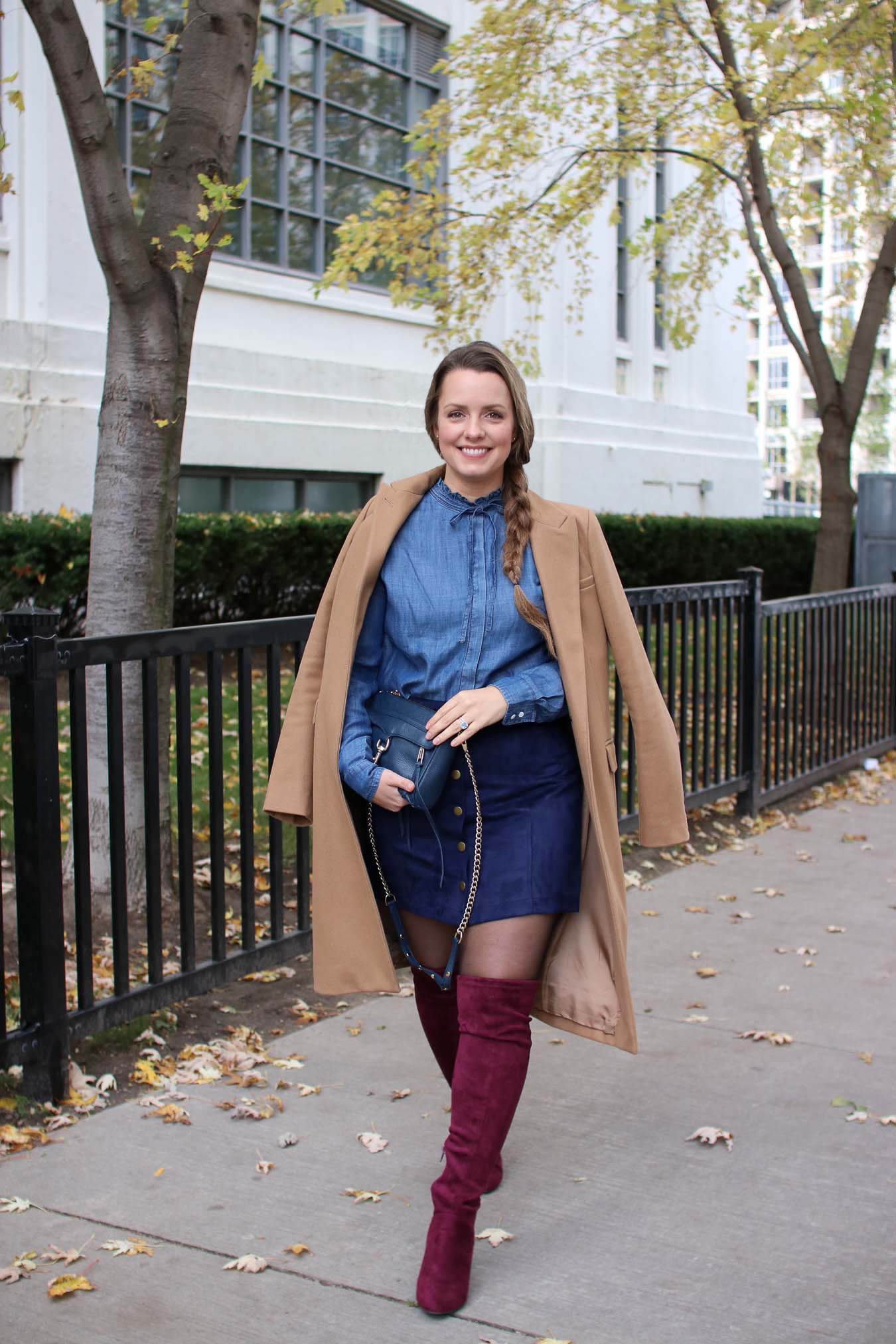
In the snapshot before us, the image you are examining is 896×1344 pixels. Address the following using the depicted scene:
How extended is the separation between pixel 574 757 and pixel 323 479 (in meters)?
11.9

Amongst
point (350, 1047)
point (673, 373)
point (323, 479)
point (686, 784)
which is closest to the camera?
point (350, 1047)

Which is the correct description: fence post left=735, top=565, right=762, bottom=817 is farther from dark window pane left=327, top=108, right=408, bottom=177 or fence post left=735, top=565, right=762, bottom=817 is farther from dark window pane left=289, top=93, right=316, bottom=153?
dark window pane left=327, top=108, right=408, bottom=177

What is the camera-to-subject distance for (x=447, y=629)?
3.13 metres

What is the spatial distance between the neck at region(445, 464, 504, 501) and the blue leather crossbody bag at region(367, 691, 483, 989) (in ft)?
1.51

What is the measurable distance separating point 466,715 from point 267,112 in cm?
1281

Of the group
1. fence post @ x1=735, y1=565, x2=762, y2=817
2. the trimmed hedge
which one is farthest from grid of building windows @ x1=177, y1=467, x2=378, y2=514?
fence post @ x1=735, y1=565, x2=762, y2=817

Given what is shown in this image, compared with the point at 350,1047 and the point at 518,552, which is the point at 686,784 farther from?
the point at 518,552

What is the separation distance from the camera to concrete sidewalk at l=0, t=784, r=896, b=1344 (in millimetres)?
2977

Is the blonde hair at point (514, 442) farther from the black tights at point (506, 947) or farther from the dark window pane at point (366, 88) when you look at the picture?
the dark window pane at point (366, 88)

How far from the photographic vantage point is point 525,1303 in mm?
3029

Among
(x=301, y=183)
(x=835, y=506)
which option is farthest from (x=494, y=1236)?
(x=301, y=183)

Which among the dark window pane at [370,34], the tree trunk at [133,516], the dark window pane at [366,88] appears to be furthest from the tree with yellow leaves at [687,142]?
the tree trunk at [133,516]

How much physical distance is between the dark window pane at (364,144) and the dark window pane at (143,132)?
245 centimetres

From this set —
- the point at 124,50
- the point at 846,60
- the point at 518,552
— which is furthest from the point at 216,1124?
the point at 124,50
